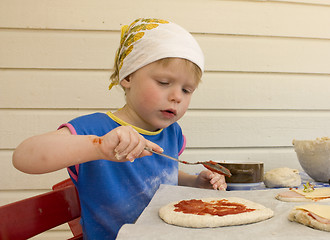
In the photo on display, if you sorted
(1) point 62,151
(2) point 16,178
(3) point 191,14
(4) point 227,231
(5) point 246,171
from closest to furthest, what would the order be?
(4) point 227,231 < (1) point 62,151 < (5) point 246,171 < (2) point 16,178 < (3) point 191,14

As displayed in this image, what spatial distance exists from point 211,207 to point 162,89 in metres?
0.46

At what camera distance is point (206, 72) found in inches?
75.5

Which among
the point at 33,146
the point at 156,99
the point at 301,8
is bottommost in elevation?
the point at 33,146

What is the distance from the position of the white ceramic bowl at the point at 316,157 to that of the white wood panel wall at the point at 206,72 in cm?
51

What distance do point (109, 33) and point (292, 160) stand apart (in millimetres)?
1330

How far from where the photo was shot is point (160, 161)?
1.36 meters

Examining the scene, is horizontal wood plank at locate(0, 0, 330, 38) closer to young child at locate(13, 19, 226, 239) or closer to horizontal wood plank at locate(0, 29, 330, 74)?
horizontal wood plank at locate(0, 29, 330, 74)

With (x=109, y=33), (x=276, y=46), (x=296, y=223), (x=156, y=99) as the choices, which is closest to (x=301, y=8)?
(x=276, y=46)

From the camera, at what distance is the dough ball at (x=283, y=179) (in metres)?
1.31

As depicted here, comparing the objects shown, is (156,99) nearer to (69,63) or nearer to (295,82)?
(69,63)

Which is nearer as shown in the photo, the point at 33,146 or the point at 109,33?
the point at 33,146

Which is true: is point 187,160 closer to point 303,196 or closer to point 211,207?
point 303,196

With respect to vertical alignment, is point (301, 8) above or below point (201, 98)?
above

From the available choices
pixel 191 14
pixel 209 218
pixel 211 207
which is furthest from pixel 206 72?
pixel 209 218
